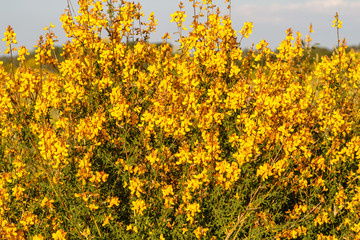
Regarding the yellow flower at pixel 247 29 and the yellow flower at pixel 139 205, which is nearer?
the yellow flower at pixel 139 205

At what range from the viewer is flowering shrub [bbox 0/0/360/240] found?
3.09 metres

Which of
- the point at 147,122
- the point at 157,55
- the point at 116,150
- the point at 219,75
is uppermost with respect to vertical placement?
the point at 157,55

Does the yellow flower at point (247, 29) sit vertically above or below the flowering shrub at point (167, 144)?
above

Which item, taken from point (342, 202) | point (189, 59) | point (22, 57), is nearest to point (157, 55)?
point (189, 59)

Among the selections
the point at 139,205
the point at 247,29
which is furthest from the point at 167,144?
the point at 247,29

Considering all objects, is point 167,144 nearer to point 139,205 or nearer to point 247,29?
point 139,205

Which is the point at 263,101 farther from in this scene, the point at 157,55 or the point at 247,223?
the point at 157,55

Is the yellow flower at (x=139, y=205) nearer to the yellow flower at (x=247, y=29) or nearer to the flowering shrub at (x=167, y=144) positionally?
the flowering shrub at (x=167, y=144)

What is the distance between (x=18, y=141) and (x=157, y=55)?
1.66 m

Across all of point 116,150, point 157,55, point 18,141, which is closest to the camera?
point 116,150

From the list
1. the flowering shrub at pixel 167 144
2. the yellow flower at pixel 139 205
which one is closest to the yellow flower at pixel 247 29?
the flowering shrub at pixel 167 144

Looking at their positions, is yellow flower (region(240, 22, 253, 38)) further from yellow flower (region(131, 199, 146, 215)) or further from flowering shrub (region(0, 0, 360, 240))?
yellow flower (region(131, 199, 146, 215))

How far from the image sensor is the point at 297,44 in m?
4.07

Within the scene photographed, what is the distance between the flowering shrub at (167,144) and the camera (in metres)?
3.09
